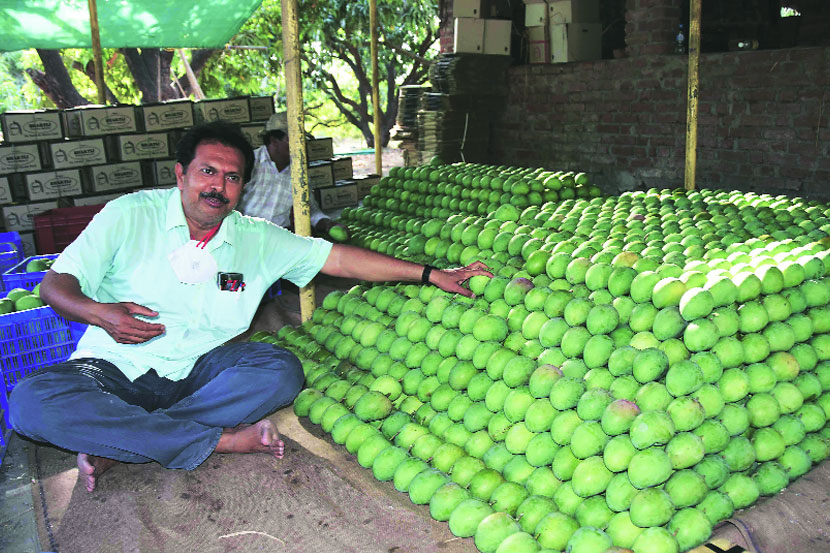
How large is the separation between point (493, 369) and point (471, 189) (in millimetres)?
Result: 2465

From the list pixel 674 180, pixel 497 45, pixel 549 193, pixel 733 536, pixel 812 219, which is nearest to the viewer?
pixel 733 536

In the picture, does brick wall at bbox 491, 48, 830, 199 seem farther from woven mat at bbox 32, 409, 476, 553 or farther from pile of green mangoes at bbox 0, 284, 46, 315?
pile of green mangoes at bbox 0, 284, 46, 315

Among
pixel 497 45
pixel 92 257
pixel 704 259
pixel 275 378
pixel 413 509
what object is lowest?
pixel 413 509

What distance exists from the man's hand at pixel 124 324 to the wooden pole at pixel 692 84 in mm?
3807

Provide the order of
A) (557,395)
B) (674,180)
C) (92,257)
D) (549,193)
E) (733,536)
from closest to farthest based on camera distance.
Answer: (733,536) → (557,395) → (92,257) → (549,193) → (674,180)

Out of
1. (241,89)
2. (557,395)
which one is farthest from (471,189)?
(241,89)

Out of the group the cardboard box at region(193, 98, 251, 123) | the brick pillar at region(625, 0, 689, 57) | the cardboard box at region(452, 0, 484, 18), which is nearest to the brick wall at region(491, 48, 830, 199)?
the brick pillar at region(625, 0, 689, 57)

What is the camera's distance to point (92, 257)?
2.60 meters

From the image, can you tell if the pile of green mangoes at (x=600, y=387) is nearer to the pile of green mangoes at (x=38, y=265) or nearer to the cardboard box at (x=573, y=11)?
the pile of green mangoes at (x=38, y=265)

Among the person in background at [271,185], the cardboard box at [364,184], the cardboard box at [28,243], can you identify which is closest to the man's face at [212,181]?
the person in background at [271,185]

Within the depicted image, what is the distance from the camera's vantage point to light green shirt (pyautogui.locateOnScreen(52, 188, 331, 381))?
263 centimetres

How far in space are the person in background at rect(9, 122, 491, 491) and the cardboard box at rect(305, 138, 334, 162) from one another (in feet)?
18.5

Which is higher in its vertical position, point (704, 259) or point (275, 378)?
point (704, 259)

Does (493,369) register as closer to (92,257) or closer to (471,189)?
(92,257)
